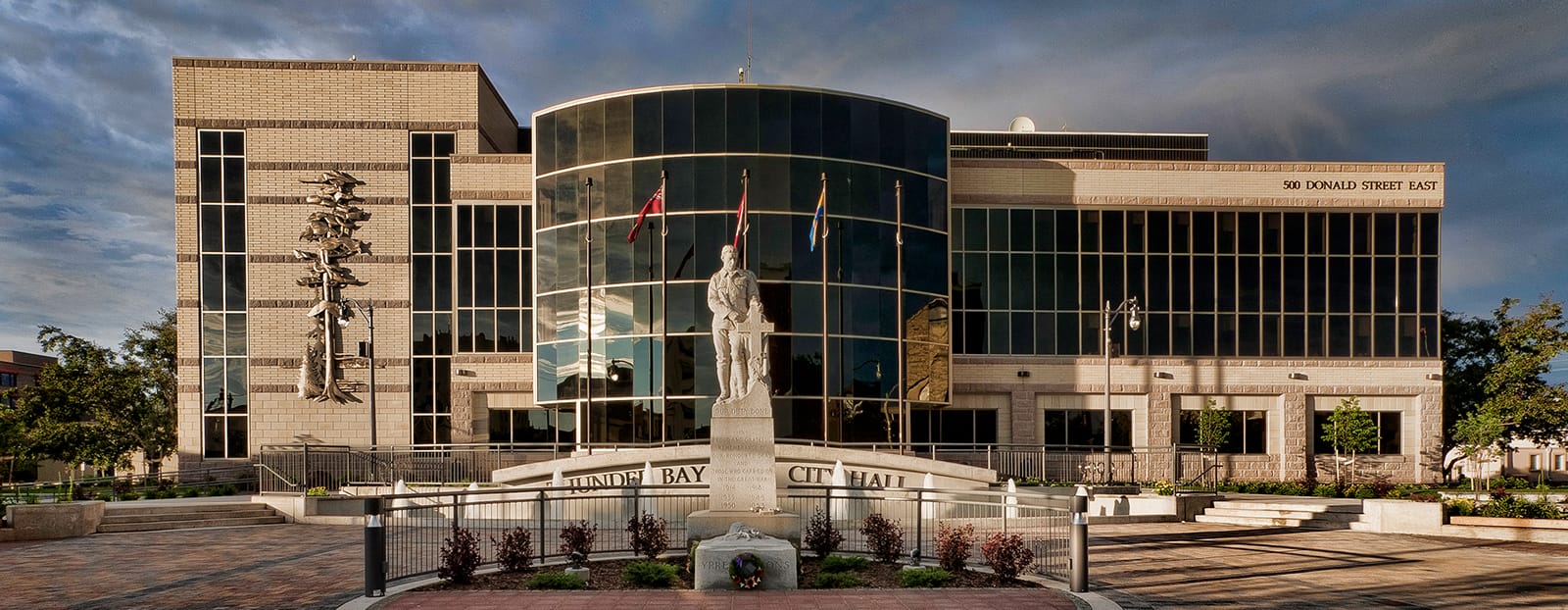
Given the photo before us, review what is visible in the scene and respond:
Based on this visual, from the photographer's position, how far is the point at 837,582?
42.0 feet

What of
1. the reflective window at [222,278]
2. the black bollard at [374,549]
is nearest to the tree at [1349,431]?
the black bollard at [374,549]

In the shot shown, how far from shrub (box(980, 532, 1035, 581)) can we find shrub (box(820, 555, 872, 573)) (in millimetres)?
1866

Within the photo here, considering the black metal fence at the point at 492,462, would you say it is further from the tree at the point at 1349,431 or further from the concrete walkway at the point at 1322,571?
the concrete walkway at the point at 1322,571

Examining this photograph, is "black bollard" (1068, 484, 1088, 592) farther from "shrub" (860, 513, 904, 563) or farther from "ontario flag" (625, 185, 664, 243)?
"ontario flag" (625, 185, 664, 243)

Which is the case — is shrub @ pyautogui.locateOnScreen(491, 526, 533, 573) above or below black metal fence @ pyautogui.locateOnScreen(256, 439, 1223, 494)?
above

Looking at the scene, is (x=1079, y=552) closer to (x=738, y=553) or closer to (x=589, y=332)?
(x=738, y=553)

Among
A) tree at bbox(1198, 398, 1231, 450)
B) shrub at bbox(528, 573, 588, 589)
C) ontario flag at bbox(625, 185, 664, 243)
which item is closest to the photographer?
shrub at bbox(528, 573, 588, 589)

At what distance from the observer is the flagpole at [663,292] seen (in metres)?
32.9

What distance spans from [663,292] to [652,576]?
68.3 feet

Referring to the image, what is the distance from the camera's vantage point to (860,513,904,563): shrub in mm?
14555

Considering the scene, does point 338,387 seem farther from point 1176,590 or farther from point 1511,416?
point 1511,416

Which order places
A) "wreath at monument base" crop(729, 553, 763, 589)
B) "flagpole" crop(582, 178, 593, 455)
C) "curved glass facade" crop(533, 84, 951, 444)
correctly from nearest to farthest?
1. "wreath at monument base" crop(729, 553, 763, 589)
2. "curved glass facade" crop(533, 84, 951, 444)
3. "flagpole" crop(582, 178, 593, 455)

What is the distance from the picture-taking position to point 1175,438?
3794 centimetres

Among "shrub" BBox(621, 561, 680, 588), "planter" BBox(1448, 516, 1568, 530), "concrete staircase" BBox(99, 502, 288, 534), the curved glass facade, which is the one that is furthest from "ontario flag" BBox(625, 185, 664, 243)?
"planter" BBox(1448, 516, 1568, 530)
